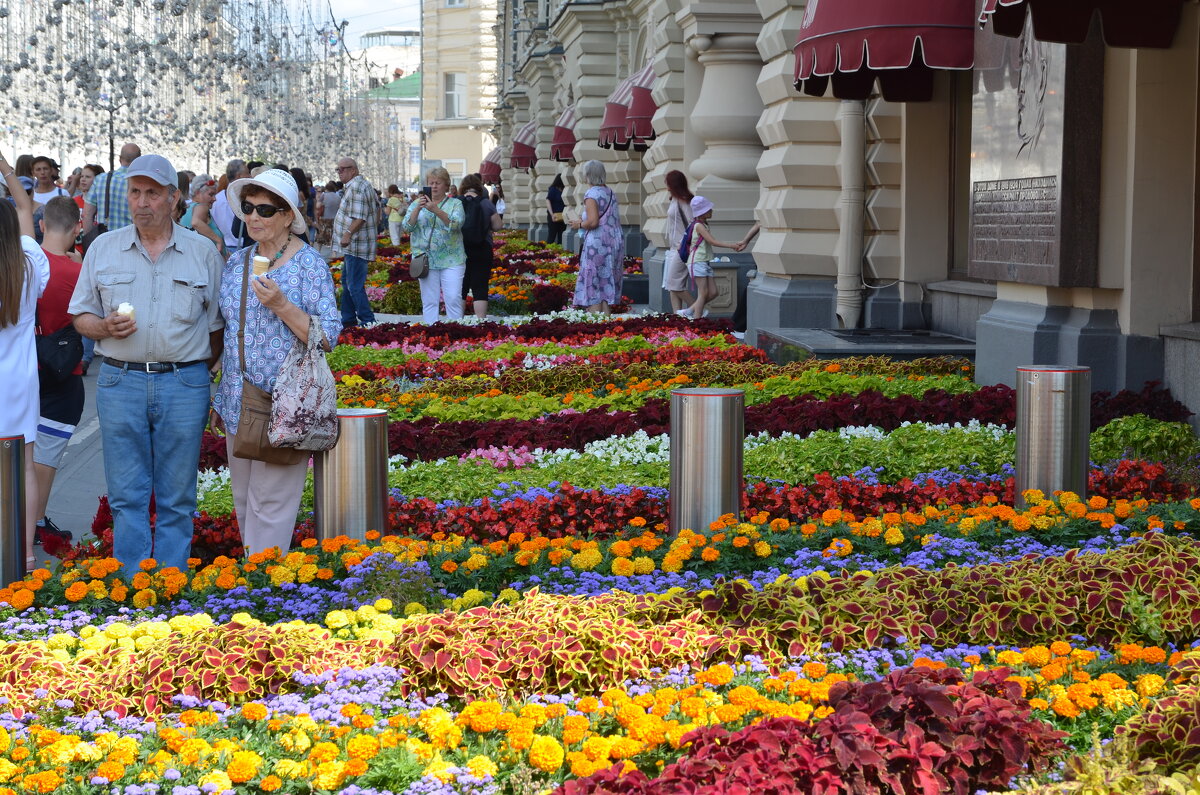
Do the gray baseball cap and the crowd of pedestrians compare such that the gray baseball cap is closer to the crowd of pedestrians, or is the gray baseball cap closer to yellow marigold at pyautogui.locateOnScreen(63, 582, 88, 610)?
the crowd of pedestrians

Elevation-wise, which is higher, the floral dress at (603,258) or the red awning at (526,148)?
the red awning at (526,148)

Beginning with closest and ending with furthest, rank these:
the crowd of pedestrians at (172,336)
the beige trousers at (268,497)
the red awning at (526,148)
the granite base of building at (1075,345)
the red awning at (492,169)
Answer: the crowd of pedestrians at (172,336) < the beige trousers at (268,497) < the granite base of building at (1075,345) < the red awning at (526,148) < the red awning at (492,169)

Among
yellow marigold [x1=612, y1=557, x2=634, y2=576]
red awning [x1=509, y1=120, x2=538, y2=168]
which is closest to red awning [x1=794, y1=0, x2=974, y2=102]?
yellow marigold [x1=612, y1=557, x2=634, y2=576]

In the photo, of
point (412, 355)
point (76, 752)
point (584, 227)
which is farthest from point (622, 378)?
point (76, 752)

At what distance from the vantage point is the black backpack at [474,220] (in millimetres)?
18844

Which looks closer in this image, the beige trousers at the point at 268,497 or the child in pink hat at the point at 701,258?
the beige trousers at the point at 268,497

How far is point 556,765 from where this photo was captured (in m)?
3.55

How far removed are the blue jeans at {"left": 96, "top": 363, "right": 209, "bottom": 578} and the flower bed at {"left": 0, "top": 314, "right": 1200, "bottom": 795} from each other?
0.33 metres

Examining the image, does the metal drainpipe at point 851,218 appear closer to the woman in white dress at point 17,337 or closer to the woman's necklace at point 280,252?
the woman's necklace at point 280,252

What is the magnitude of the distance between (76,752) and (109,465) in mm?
2850

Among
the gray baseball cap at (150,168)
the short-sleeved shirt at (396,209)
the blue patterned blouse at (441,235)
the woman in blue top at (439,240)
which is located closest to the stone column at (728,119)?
the woman in blue top at (439,240)

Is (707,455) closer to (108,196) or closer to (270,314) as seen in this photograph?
(270,314)

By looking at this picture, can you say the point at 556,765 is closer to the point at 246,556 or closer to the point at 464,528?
the point at 246,556

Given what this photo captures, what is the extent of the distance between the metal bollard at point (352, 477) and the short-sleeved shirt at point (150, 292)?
741mm
